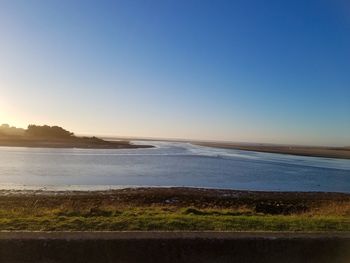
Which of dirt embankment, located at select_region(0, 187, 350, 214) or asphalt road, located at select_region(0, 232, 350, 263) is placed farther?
dirt embankment, located at select_region(0, 187, 350, 214)

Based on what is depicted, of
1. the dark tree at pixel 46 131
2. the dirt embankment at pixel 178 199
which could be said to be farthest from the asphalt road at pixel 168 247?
the dark tree at pixel 46 131

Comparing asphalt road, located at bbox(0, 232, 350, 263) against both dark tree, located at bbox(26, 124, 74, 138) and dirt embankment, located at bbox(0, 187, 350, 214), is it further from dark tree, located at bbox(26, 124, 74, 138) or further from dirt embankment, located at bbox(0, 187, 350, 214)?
dark tree, located at bbox(26, 124, 74, 138)

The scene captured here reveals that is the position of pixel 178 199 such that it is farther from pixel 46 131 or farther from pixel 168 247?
pixel 46 131

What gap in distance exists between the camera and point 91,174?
36.2 metres

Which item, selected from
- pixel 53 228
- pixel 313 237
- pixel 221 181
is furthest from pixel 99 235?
pixel 221 181

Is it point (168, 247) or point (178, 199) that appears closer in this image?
point (168, 247)

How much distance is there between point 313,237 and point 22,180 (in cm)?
2714

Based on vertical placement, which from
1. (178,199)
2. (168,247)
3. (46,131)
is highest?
(46,131)

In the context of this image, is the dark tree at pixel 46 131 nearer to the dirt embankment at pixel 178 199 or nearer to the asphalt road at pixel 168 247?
the dirt embankment at pixel 178 199

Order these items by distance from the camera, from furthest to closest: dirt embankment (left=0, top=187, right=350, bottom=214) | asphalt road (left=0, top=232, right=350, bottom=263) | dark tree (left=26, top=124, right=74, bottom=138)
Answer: dark tree (left=26, top=124, right=74, bottom=138) → dirt embankment (left=0, top=187, right=350, bottom=214) → asphalt road (left=0, top=232, right=350, bottom=263)

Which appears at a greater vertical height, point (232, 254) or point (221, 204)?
point (232, 254)

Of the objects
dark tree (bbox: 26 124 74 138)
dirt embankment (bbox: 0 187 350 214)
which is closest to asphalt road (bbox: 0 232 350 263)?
dirt embankment (bbox: 0 187 350 214)

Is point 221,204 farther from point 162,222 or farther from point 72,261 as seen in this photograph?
point 72,261

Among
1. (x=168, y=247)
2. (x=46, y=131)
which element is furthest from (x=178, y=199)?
(x=46, y=131)
